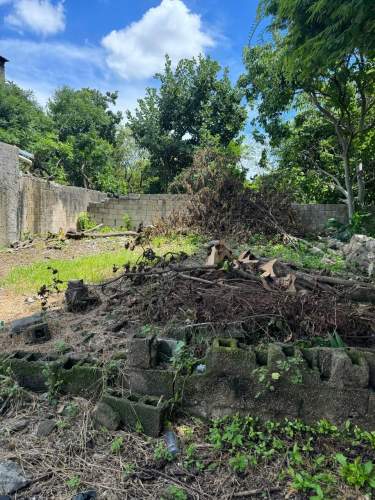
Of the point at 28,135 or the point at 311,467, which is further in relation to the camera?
the point at 28,135

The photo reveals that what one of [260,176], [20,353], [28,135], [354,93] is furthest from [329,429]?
[28,135]

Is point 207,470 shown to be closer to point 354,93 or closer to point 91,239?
point 91,239

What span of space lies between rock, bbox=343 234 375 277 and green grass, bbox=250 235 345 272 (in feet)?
0.51

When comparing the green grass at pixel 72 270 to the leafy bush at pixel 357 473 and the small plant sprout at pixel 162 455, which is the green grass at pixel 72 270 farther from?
the leafy bush at pixel 357 473

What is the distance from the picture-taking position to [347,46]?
300cm

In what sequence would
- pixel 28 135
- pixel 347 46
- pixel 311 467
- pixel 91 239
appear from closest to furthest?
pixel 311 467, pixel 347 46, pixel 91 239, pixel 28 135

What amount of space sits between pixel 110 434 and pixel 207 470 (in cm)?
55

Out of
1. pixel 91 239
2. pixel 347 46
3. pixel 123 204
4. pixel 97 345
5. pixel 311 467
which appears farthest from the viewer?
pixel 123 204

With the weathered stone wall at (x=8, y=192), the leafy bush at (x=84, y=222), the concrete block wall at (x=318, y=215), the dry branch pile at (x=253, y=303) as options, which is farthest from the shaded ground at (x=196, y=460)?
the leafy bush at (x=84, y=222)

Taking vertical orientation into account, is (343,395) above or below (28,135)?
below

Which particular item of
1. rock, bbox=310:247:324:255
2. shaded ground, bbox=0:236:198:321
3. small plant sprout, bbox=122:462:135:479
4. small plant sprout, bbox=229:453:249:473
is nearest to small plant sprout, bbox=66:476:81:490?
small plant sprout, bbox=122:462:135:479

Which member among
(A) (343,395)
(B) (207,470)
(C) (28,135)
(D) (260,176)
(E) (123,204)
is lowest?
(B) (207,470)

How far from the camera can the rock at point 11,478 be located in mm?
1536

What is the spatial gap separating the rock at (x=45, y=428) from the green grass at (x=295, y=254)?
3.99 metres
